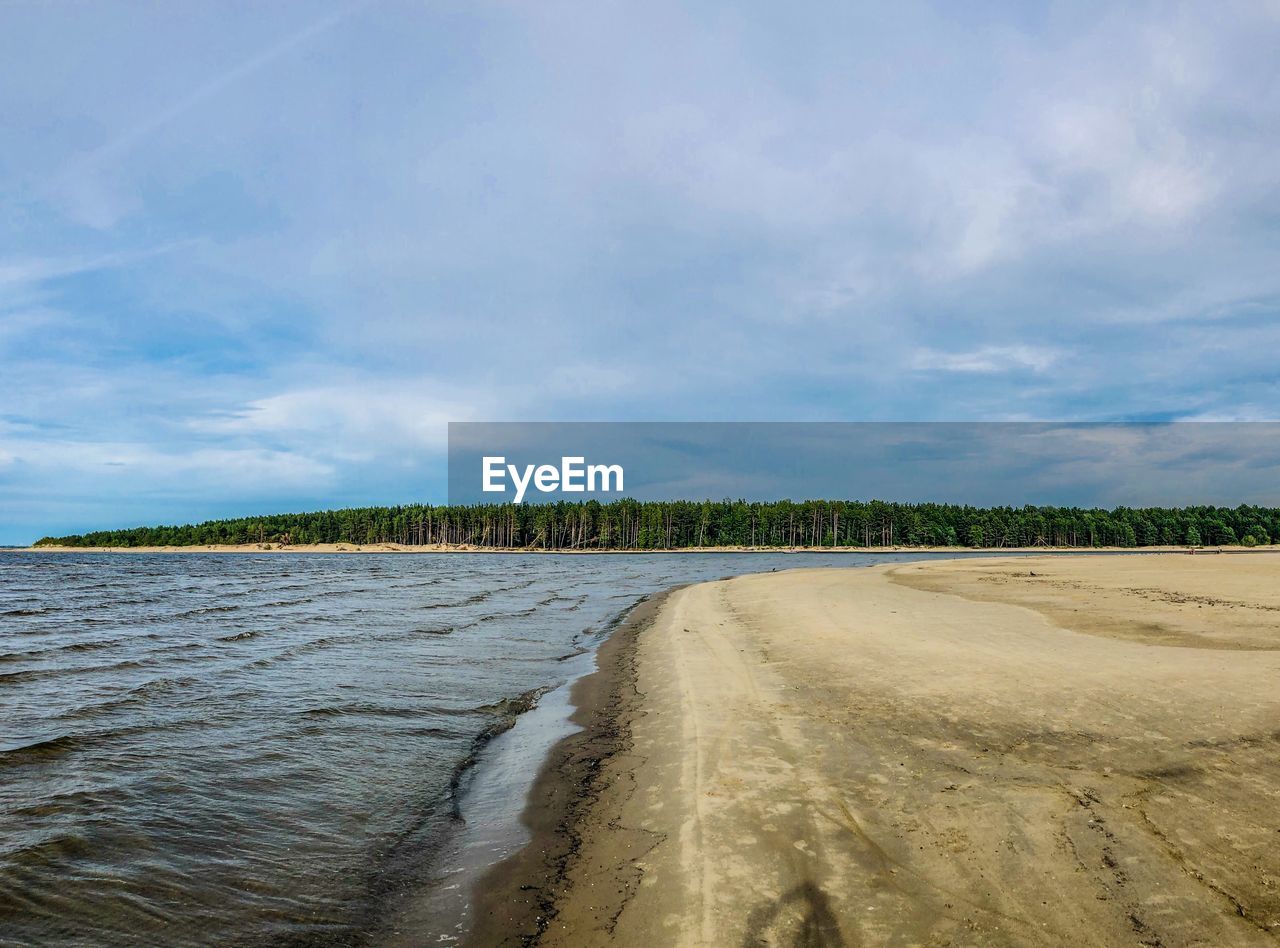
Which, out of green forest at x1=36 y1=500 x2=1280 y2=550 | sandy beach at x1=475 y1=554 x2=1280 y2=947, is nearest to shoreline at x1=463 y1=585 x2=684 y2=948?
sandy beach at x1=475 y1=554 x2=1280 y2=947

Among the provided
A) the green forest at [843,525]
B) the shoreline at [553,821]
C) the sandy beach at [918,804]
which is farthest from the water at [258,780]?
the green forest at [843,525]

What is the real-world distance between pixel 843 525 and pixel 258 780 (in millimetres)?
177076

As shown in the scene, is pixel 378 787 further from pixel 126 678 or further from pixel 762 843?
pixel 126 678

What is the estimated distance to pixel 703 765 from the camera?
26.8ft

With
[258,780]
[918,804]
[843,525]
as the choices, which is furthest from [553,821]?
[843,525]

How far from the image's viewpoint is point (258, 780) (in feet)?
28.1

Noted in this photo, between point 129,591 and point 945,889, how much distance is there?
163 ft

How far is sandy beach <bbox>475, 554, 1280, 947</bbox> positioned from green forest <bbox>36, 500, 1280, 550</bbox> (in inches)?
6447

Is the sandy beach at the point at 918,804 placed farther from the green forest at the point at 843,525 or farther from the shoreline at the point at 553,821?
the green forest at the point at 843,525

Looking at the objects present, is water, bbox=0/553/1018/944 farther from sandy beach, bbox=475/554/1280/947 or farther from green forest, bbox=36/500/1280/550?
green forest, bbox=36/500/1280/550

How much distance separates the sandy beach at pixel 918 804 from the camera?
476cm

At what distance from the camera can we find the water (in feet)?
18.4

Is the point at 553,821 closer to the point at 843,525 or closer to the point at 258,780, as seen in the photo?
the point at 258,780

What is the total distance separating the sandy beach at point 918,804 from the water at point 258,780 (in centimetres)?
101
